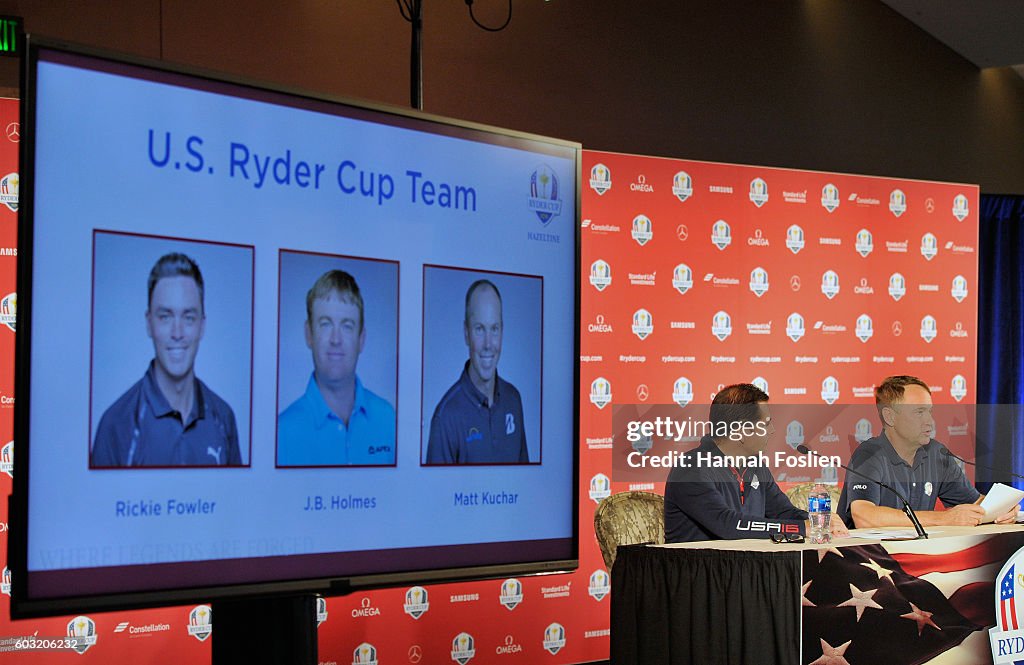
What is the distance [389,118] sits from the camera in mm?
1625

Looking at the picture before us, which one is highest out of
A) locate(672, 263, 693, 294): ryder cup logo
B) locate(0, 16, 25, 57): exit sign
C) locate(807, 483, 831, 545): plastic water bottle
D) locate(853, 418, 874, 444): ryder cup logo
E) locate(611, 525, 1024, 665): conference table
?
locate(0, 16, 25, 57): exit sign

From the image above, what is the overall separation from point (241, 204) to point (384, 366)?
0.34 metres

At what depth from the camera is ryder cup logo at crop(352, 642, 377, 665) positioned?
4.61m

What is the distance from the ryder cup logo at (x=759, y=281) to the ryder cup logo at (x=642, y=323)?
727 mm

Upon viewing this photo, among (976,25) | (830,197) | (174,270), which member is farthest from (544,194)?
(976,25)

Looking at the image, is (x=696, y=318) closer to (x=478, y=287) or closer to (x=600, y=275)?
(x=600, y=275)

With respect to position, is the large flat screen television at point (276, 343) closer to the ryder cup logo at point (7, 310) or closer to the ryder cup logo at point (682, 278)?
the ryder cup logo at point (7, 310)

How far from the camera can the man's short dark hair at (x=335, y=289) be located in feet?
4.93

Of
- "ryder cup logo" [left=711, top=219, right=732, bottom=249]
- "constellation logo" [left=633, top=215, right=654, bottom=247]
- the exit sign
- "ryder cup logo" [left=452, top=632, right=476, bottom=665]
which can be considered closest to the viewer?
the exit sign

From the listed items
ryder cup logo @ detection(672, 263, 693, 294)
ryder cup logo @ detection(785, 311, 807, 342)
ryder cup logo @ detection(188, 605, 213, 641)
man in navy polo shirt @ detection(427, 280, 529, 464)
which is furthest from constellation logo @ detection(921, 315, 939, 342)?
man in navy polo shirt @ detection(427, 280, 529, 464)

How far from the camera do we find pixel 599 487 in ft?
16.9

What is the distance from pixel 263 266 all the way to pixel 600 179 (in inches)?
157

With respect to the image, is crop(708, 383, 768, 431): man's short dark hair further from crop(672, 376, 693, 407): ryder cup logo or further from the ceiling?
the ceiling

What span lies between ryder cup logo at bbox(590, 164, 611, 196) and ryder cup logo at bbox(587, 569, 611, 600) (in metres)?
2.03
